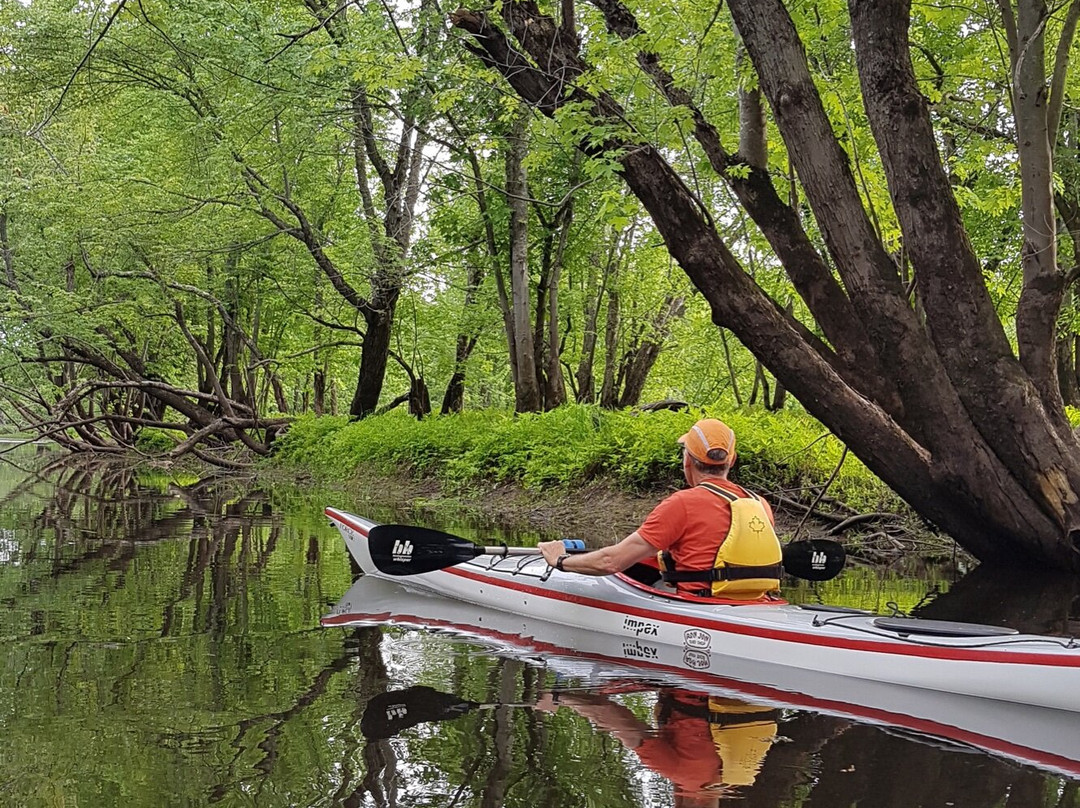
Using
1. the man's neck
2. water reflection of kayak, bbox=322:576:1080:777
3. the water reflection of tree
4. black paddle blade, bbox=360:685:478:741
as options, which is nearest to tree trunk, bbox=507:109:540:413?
water reflection of kayak, bbox=322:576:1080:777

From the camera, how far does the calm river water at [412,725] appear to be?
3.26 metres

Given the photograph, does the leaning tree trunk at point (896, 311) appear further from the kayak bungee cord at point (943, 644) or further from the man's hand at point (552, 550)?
the kayak bungee cord at point (943, 644)

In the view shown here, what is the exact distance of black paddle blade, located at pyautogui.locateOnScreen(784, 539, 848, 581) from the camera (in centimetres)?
677

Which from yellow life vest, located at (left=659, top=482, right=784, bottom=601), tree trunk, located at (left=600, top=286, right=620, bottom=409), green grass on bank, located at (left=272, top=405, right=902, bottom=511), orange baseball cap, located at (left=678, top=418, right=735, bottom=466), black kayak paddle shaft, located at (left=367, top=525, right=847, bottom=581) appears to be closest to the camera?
yellow life vest, located at (left=659, top=482, right=784, bottom=601)

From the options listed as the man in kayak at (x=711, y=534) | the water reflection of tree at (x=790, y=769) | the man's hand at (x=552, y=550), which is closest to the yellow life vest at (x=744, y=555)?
the man in kayak at (x=711, y=534)

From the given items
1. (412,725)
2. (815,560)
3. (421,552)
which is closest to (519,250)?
(421,552)

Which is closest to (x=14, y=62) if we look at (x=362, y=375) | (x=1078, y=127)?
(x=362, y=375)

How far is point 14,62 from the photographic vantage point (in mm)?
16734

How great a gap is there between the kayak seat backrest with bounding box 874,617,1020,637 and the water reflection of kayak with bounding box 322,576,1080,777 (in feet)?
0.87

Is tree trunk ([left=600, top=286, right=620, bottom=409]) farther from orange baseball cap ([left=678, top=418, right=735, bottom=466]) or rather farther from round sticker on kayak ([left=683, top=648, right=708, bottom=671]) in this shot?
round sticker on kayak ([left=683, top=648, right=708, bottom=671])

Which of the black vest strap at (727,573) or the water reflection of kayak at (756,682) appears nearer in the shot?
the water reflection of kayak at (756,682)

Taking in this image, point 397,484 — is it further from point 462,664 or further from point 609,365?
point 462,664

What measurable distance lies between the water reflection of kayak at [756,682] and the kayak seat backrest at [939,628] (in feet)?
0.87

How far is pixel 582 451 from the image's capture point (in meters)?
12.4
